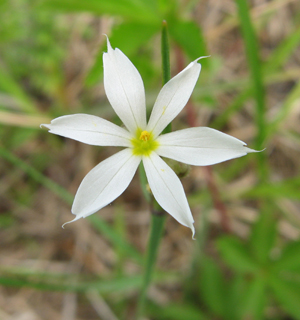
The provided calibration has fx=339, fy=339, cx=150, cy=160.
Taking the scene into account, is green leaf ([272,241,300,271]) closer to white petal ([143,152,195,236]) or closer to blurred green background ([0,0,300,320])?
blurred green background ([0,0,300,320])

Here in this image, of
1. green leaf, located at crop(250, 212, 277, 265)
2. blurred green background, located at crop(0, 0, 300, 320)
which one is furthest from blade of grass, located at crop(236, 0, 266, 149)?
green leaf, located at crop(250, 212, 277, 265)

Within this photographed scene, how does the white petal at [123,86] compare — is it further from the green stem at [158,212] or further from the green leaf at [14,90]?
the green leaf at [14,90]

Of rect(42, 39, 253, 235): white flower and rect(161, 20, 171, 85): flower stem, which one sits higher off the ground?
rect(161, 20, 171, 85): flower stem

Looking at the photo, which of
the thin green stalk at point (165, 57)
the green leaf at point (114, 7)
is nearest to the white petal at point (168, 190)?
the thin green stalk at point (165, 57)

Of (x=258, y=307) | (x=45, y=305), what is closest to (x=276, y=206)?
(x=258, y=307)

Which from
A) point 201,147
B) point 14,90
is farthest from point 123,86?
point 14,90

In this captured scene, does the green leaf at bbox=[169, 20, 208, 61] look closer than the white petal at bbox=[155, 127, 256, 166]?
→ No
